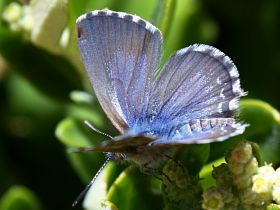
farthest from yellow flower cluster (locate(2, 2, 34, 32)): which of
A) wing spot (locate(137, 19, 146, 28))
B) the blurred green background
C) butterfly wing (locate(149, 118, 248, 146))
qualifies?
butterfly wing (locate(149, 118, 248, 146))

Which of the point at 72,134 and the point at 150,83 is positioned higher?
the point at 150,83

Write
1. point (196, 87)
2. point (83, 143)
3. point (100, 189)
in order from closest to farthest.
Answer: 1. point (196, 87)
2. point (100, 189)
3. point (83, 143)

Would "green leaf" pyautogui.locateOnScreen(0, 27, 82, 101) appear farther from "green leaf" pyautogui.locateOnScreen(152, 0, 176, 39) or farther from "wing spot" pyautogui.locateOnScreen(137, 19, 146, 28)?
"wing spot" pyautogui.locateOnScreen(137, 19, 146, 28)

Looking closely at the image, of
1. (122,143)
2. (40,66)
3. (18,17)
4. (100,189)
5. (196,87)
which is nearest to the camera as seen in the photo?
(122,143)

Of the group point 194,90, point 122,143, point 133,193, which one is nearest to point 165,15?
point 194,90

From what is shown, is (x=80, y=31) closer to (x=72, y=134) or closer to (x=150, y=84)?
(x=150, y=84)

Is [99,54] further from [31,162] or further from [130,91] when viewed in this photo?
[31,162]
